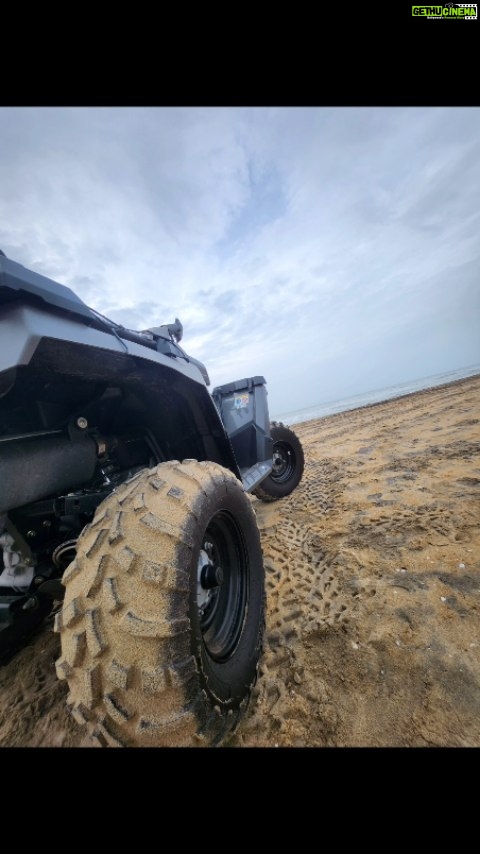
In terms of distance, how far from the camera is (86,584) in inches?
36.2

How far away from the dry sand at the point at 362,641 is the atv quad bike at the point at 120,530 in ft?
0.66

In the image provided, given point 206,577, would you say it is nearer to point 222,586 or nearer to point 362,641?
point 222,586

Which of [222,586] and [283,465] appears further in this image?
[283,465]

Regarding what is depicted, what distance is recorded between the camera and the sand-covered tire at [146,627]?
81 centimetres

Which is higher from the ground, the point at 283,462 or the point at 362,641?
the point at 283,462

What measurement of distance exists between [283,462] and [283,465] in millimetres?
45

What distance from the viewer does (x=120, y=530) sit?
0.97 m
